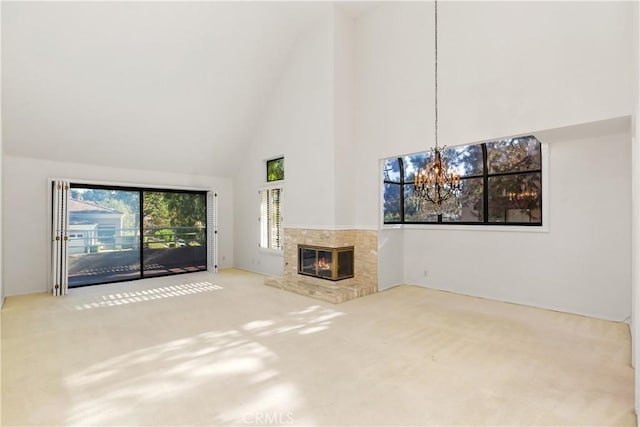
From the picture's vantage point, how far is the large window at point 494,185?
5.25 meters

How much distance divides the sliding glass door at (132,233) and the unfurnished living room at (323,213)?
0.05m

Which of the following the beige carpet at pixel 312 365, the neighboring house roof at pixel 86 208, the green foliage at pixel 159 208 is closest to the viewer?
the beige carpet at pixel 312 365

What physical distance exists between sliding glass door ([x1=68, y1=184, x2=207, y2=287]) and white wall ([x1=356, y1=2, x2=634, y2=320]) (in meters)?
4.56

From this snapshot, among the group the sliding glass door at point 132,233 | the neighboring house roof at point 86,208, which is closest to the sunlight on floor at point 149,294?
the sliding glass door at point 132,233

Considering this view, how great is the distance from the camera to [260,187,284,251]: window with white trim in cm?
Result: 741

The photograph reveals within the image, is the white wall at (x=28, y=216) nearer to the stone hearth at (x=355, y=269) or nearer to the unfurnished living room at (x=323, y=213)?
the unfurnished living room at (x=323, y=213)

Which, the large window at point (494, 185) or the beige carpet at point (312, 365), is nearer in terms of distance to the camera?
the beige carpet at point (312, 365)

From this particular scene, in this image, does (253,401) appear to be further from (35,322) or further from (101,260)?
(101,260)

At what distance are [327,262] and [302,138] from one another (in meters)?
2.54

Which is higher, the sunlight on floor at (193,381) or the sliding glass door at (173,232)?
the sliding glass door at (173,232)

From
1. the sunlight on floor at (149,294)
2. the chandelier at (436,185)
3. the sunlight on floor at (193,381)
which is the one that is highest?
the chandelier at (436,185)

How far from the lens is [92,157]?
6.40 metres

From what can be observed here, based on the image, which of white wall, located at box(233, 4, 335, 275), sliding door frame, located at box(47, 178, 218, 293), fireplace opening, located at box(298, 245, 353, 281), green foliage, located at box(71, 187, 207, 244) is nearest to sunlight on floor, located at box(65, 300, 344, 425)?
fireplace opening, located at box(298, 245, 353, 281)

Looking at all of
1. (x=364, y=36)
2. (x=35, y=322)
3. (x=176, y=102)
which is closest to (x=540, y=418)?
(x=35, y=322)
